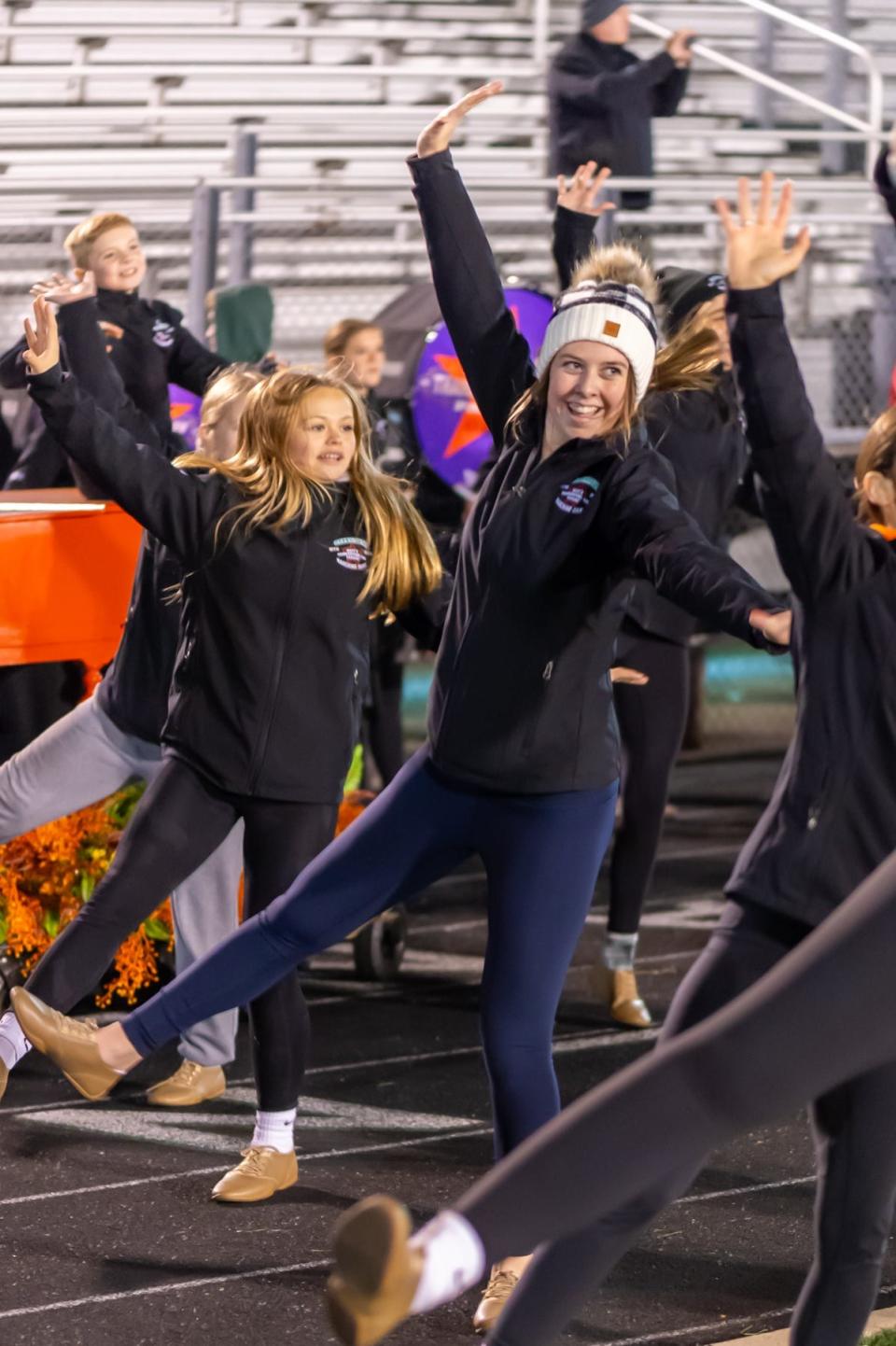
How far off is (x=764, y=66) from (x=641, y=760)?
1265 centimetres

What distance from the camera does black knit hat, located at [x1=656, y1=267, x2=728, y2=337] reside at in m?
7.48

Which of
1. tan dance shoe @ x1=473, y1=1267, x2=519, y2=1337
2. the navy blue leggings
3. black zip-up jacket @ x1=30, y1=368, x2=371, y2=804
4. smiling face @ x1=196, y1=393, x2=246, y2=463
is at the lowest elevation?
tan dance shoe @ x1=473, y1=1267, x2=519, y2=1337

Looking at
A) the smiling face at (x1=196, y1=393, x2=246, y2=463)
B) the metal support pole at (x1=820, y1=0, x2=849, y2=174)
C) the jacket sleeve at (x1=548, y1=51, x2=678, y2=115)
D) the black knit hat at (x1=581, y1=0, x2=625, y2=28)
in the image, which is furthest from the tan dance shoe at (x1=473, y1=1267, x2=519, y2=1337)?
the metal support pole at (x1=820, y1=0, x2=849, y2=174)

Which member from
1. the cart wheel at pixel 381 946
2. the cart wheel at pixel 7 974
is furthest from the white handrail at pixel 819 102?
the cart wheel at pixel 7 974

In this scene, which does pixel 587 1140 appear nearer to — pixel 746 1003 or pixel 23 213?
pixel 746 1003

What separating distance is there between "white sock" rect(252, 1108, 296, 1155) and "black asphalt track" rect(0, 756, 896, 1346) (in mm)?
131

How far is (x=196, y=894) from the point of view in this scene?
6.40 metres

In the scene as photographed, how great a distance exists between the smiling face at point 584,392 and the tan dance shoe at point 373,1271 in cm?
207

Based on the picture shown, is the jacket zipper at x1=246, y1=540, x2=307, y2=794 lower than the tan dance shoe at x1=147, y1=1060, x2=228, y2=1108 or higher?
higher

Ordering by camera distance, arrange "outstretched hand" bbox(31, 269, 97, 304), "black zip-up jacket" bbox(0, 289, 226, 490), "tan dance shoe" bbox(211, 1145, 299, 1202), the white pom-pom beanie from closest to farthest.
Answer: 1. the white pom-pom beanie
2. "tan dance shoe" bbox(211, 1145, 299, 1202)
3. "outstretched hand" bbox(31, 269, 97, 304)
4. "black zip-up jacket" bbox(0, 289, 226, 490)

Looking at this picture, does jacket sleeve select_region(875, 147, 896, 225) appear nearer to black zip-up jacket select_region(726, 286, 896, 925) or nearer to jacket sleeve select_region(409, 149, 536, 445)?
jacket sleeve select_region(409, 149, 536, 445)

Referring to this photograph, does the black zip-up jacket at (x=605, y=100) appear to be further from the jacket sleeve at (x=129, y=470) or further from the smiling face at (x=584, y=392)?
the smiling face at (x=584, y=392)

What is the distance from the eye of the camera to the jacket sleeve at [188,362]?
839 centimetres

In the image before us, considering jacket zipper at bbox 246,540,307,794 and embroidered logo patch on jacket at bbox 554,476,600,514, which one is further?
jacket zipper at bbox 246,540,307,794
